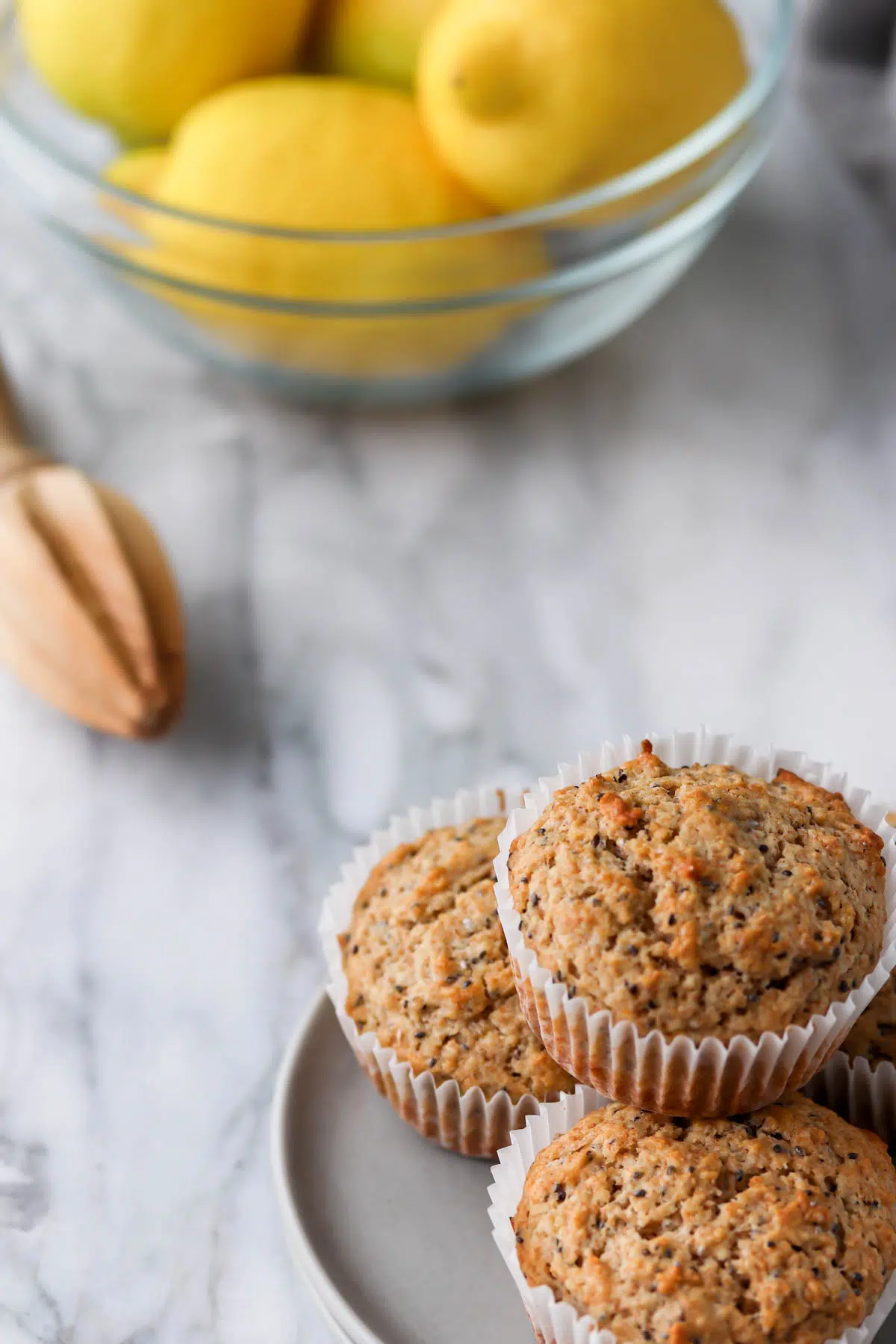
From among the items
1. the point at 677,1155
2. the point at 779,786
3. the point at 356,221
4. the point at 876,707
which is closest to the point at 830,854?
the point at 779,786

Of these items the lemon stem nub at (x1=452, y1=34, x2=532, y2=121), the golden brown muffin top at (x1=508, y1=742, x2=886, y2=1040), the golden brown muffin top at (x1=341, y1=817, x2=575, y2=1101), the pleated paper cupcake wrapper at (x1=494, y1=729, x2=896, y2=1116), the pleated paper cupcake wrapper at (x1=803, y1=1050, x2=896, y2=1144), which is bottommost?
the golden brown muffin top at (x1=341, y1=817, x2=575, y2=1101)

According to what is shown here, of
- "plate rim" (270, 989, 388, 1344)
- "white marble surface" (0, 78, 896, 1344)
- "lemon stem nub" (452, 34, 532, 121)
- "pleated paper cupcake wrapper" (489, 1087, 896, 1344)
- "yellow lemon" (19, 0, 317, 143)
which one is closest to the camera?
"pleated paper cupcake wrapper" (489, 1087, 896, 1344)

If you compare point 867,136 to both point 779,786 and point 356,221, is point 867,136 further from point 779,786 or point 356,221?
point 779,786

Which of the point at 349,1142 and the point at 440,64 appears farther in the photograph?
the point at 440,64

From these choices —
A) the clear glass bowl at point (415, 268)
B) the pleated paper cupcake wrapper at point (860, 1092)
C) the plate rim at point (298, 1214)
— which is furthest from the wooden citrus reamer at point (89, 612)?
the pleated paper cupcake wrapper at point (860, 1092)

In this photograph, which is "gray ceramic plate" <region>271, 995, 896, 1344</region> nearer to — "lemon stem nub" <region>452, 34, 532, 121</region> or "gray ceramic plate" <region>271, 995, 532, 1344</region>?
"gray ceramic plate" <region>271, 995, 532, 1344</region>

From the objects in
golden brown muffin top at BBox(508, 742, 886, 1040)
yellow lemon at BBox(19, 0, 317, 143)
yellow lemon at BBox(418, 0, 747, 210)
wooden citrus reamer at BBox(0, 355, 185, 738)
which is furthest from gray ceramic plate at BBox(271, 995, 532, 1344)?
yellow lemon at BBox(19, 0, 317, 143)
